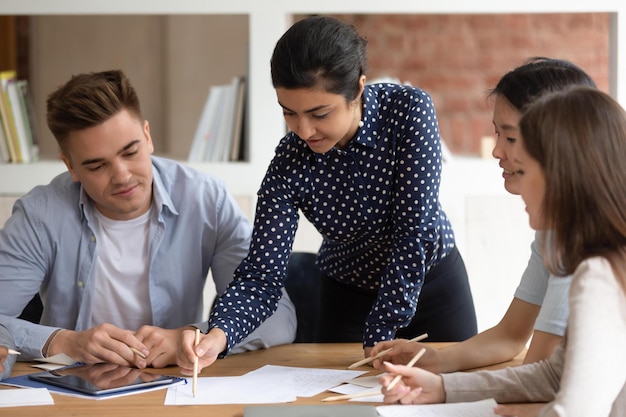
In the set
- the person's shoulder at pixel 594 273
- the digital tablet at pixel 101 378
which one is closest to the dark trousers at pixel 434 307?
the digital tablet at pixel 101 378

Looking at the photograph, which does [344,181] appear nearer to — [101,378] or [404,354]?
[404,354]

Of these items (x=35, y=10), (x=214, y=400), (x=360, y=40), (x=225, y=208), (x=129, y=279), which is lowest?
(x=214, y=400)

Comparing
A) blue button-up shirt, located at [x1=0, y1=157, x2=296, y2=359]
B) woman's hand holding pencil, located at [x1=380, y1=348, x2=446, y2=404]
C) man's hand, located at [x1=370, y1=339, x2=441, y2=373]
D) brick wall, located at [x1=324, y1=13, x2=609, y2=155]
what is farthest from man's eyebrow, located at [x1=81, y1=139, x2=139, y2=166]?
brick wall, located at [x1=324, y1=13, x2=609, y2=155]

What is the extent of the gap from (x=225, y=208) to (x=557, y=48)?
8.12 ft

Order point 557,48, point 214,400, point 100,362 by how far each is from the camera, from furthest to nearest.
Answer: point 557,48
point 100,362
point 214,400

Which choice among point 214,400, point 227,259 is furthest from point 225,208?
point 214,400

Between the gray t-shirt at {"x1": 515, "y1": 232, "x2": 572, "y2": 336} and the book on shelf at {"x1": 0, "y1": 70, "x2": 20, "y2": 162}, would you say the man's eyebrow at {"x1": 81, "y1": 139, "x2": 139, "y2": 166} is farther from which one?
the book on shelf at {"x1": 0, "y1": 70, "x2": 20, "y2": 162}

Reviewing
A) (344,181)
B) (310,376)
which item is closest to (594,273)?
(310,376)

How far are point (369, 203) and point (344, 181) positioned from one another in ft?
0.25

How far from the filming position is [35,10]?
2.96m

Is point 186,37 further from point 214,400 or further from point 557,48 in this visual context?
point 214,400

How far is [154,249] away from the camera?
7.02ft

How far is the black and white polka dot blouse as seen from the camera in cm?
185

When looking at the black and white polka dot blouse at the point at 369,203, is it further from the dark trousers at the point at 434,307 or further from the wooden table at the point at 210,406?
the dark trousers at the point at 434,307
